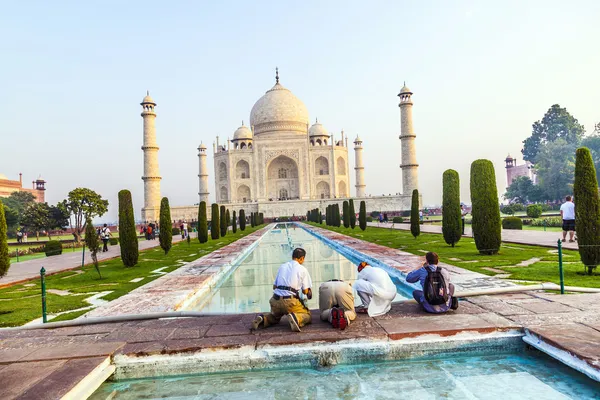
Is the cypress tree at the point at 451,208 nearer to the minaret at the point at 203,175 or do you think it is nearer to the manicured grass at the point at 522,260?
the manicured grass at the point at 522,260

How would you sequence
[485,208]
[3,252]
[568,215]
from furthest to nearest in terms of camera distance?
1. [568,215]
2. [485,208]
3. [3,252]

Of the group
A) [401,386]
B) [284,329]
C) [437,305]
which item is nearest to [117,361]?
[284,329]

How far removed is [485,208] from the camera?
7172 millimetres

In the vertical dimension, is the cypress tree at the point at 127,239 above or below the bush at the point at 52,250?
above

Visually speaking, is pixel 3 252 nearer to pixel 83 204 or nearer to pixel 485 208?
pixel 485 208

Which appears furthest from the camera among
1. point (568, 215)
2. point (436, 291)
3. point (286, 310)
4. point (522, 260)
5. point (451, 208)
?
point (451, 208)

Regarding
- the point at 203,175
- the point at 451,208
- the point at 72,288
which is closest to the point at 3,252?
the point at 72,288

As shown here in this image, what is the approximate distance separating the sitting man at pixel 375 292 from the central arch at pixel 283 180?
1268 inches

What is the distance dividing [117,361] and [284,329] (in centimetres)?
102

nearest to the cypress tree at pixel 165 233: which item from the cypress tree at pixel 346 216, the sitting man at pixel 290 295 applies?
the sitting man at pixel 290 295

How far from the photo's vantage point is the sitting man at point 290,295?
9.90 feet

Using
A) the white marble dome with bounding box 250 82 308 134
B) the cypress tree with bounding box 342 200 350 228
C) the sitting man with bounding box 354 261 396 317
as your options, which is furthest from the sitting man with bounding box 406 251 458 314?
the white marble dome with bounding box 250 82 308 134

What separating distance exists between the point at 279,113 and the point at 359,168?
8105 mm

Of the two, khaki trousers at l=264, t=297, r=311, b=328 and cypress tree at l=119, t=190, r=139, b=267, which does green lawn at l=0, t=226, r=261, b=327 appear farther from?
khaki trousers at l=264, t=297, r=311, b=328
